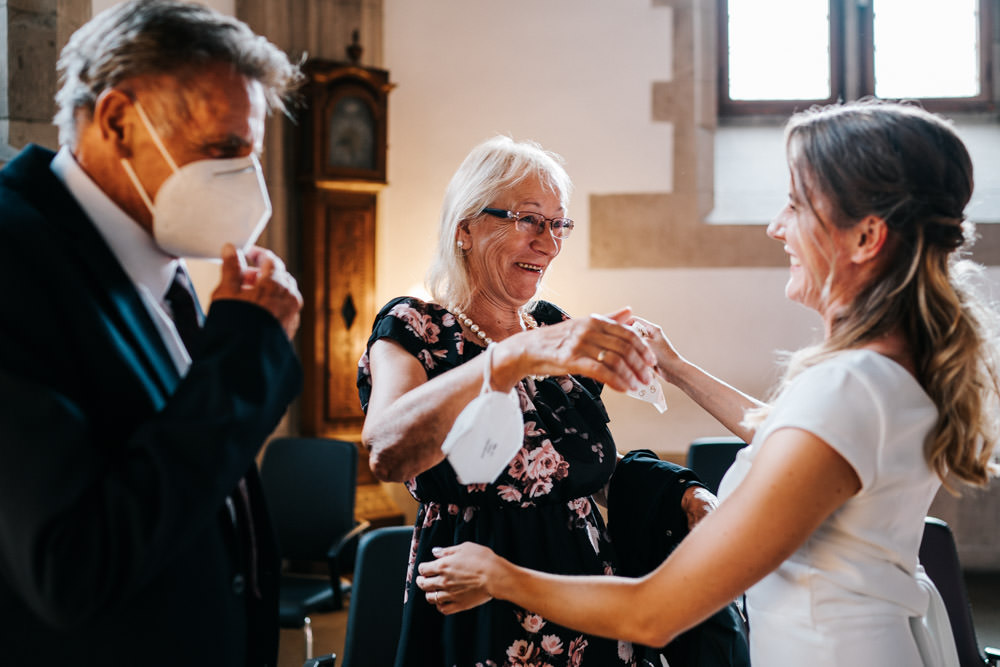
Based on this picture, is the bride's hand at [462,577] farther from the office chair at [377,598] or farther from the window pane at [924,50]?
the window pane at [924,50]

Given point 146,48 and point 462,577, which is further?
point 462,577

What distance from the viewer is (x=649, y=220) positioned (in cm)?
473

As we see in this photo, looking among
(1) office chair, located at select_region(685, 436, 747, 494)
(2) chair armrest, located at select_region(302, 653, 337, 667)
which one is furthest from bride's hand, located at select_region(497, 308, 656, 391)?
(1) office chair, located at select_region(685, 436, 747, 494)

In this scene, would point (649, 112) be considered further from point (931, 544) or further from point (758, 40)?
point (931, 544)

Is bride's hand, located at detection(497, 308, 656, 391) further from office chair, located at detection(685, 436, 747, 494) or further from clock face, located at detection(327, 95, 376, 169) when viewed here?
clock face, located at detection(327, 95, 376, 169)

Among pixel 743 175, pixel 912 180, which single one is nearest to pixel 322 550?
pixel 912 180

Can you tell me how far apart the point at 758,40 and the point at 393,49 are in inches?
85.8

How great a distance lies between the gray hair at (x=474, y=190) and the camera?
73.7 inches

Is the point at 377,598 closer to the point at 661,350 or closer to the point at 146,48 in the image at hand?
the point at 661,350

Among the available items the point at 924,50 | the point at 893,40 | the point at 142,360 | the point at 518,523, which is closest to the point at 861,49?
the point at 893,40

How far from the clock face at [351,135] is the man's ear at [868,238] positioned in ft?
11.4

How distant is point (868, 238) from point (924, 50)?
14.8 ft

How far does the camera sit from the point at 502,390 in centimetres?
136

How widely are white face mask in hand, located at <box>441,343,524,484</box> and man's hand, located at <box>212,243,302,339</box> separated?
1.09 feet
